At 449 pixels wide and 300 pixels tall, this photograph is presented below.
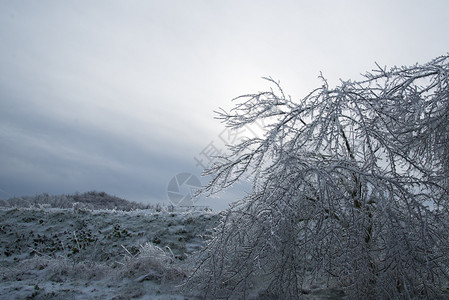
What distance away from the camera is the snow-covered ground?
558 centimetres

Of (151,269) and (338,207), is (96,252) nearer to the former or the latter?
(151,269)

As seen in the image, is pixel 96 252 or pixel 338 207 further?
pixel 96 252

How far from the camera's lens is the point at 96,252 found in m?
8.91

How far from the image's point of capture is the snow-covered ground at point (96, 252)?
5582 mm

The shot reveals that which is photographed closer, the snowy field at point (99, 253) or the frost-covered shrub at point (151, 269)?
the snowy field at point (99, 253)

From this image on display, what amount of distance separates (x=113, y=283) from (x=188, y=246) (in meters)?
3.08

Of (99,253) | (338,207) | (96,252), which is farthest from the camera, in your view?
(96,252)

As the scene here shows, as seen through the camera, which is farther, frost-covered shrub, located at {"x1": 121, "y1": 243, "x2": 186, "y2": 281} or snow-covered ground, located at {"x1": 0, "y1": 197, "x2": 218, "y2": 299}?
frost-covered shrub, located at {"x1": 121, "y1": 243, "x2": 186, "y2": 281}

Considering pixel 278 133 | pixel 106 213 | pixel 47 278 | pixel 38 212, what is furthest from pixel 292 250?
pixel 38 212

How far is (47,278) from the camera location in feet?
20.3

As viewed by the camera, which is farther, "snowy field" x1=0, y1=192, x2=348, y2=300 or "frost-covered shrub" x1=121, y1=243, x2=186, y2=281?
"frost-covered shrub" x1=121, y1=243, x2=186, y2=281

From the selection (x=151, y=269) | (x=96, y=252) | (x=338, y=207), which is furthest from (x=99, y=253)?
(x=338, y=207)

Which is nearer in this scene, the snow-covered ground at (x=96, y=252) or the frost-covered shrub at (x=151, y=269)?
the snow-covered ground at (x=96, y=252)

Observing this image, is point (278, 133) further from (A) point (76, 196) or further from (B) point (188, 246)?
(A) point (76, 196)
